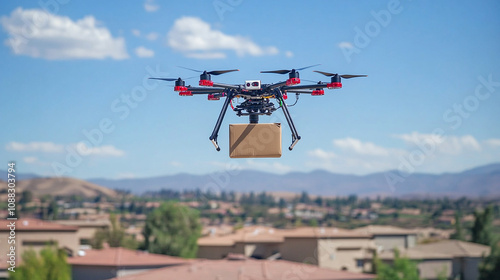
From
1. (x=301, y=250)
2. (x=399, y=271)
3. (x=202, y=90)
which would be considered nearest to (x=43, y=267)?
(x=399, y=271)

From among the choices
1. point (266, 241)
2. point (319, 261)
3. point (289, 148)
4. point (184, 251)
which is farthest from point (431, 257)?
point (289, 148)

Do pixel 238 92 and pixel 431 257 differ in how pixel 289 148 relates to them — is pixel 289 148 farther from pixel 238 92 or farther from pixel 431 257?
pixel 431 257

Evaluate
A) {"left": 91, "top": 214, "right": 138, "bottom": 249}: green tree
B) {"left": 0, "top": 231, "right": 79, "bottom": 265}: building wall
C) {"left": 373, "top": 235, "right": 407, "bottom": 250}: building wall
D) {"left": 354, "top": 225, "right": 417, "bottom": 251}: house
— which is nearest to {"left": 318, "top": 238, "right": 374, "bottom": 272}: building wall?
{"left": 354, "top": 225, "right": 417, "bottom": 251}: house

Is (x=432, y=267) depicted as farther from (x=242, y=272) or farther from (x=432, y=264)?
(x=242, y=272)

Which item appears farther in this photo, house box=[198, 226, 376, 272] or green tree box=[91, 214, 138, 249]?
green tree box=[91, 214, 138, 249]

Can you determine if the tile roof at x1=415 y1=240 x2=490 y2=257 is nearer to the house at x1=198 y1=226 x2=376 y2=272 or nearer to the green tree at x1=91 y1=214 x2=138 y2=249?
the house at x1=198 y1=226 x2=376 y2=272

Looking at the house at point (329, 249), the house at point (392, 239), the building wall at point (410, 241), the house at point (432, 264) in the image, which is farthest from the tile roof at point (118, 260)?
the building wall at point (410, 241)

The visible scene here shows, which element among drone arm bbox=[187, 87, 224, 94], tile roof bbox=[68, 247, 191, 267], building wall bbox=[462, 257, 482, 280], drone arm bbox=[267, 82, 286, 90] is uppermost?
drone arm bbox=[187, 87, 224, 94]
